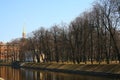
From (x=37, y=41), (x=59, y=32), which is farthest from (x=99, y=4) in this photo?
(x=37, y=41)

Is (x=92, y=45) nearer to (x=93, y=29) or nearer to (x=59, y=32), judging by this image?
(x=93, y=29)

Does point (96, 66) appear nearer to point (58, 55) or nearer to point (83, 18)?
point (83, 18)

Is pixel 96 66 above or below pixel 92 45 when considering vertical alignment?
below

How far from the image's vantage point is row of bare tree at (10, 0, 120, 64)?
2586 inches

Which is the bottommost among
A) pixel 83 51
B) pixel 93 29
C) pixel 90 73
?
pixel 90 73

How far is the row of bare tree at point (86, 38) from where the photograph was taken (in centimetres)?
6569

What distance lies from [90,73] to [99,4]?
50.2 feet

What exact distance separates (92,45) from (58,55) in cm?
2531

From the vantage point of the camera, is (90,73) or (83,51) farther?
(83,51)

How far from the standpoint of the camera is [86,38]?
82.2 m

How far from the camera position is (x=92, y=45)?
80562mm

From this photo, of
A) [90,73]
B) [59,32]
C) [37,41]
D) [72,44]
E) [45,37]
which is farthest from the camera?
[37,41]

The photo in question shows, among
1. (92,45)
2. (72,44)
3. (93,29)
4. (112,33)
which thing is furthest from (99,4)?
(72,44)

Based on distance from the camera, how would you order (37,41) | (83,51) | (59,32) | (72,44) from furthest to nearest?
(37,41)
(59,32)
(72,44)
(83,51)
